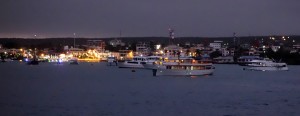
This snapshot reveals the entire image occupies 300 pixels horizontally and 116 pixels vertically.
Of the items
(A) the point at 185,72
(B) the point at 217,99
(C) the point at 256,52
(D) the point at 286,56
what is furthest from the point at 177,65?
(C) the point at 256,52

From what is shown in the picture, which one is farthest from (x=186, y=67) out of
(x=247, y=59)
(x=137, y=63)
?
(x=247, y=59)

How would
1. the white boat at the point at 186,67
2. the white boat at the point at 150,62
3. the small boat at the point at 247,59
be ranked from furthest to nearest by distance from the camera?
the small boat at the point at 247,59 → the white boat at the point at 150,62 → the white boat at the point at 186,67

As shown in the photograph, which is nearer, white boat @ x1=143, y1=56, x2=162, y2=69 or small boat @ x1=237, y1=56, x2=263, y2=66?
white boat @ x1=143, y1=56, x2=162, y2=69

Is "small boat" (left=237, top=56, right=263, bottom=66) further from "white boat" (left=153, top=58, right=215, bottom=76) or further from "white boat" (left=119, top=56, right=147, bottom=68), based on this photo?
"white boat" (left=153, top=58, right=215, bottom=76)

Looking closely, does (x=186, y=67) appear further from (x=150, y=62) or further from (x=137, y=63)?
(x=137, y=63)

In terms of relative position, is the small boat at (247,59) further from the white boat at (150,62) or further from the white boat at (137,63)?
the white boat at (137,63)

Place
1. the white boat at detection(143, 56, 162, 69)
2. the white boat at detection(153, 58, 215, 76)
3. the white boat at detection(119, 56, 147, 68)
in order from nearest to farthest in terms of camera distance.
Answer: the white boat at detection(153, 58, 215, 76)
the white boat at detection(143, 56, 162, 69)
the white boat at detection(119, 56, 147, 68)

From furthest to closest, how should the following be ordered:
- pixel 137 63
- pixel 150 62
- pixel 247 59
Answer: pixel 247 59 < pixel 137 63 < pixel 150 62

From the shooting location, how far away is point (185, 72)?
45781 mm

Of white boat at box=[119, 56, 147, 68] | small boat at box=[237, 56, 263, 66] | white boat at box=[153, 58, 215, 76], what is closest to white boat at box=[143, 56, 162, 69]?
white boat at box=[119, 56, 147, 68]

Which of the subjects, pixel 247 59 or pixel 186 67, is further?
pixel 247 59

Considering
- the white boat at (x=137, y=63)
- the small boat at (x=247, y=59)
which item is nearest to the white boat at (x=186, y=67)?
the white boat at (x=137, y=63)

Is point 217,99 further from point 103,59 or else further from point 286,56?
point 103,59

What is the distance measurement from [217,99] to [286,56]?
249ft
